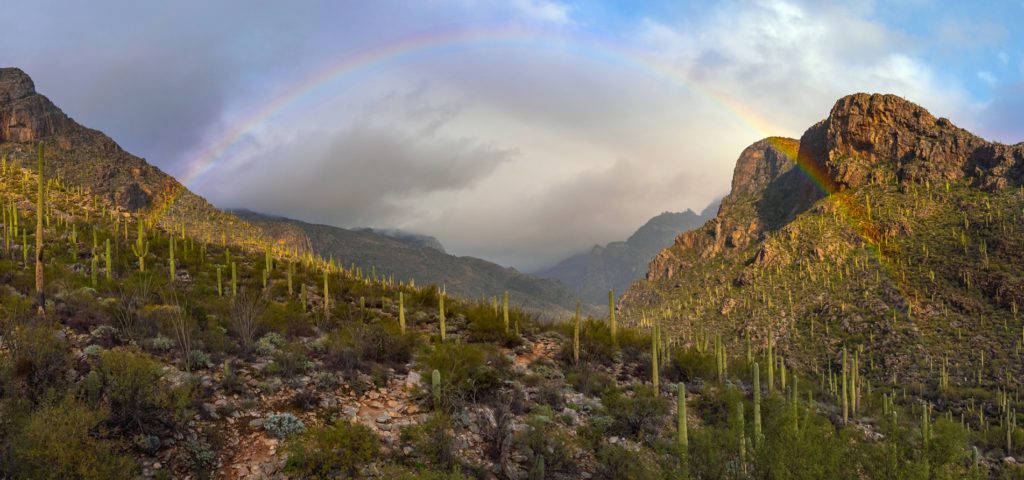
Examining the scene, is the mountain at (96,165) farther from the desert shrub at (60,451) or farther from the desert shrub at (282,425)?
the desert shrub at (60,451)

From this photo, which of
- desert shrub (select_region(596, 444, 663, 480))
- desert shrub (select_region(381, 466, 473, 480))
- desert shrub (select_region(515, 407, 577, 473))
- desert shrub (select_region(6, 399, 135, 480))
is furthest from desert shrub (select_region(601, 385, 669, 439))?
desert shrub (select_region(6, 399, 135, 480))

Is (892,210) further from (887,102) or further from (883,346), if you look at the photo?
(887,102)

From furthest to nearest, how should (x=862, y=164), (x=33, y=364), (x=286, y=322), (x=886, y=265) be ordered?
(x=862, y=164) < (x=886, y=265) < (x=286, y=322) < (x=33, y=364)

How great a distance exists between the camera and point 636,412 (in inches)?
644

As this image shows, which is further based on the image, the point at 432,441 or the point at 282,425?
the point at 432,441

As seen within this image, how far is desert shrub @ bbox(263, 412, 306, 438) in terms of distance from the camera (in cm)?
1121

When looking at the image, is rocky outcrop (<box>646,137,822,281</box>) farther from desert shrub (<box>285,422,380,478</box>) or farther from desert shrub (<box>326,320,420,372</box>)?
desert shrub (<box>285,422,380,478</box>)

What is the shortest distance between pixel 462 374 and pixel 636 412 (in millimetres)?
5887

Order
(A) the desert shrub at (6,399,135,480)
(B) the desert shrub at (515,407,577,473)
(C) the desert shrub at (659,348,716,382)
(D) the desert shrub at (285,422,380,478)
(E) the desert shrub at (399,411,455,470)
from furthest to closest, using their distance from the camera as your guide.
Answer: (C) the desert shrub at (659,348,716,382) → (B) the desert shrub at (515,407,577,473) → (E) the desert shrub at (399,411,455,470) → (D) the desert shrub at (285,422,380,478) → (A) the desert shrub at (6,399,135,480)

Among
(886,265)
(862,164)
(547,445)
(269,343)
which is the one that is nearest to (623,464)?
(547,445)

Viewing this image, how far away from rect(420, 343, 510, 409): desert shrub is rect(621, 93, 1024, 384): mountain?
88.1 ft

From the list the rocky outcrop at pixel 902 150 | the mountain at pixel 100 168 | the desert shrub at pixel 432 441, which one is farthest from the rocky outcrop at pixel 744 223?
the desert shrub at pixel 432 441

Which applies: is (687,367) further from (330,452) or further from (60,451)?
(60,451)

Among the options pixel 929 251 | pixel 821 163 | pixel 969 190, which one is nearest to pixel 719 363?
pixel 929 251
